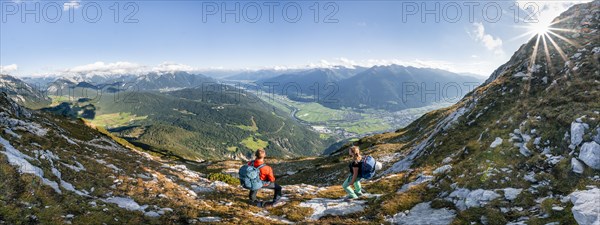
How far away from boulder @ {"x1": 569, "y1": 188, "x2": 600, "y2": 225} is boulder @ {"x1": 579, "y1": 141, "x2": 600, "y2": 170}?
313 centimetres

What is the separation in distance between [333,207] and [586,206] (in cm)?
1107

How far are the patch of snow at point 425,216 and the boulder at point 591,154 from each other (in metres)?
6.54

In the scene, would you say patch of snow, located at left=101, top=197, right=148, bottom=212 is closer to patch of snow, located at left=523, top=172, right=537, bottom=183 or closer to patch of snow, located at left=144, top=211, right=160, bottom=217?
patch of snow, located at left=144, top=211, right=160, bottom=217

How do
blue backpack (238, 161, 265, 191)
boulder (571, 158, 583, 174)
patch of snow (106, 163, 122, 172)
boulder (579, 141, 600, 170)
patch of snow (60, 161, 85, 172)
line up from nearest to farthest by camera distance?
boulder (579, 141, 600, 170) → boulder (571, 158, 583, 174) → blue backpack (238, 161, 265, 191) → patch of snow (60, 161, 85, 172) → patch of snow (106, 163, 122, 172)

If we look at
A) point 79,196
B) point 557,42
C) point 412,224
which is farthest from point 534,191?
point 557,42

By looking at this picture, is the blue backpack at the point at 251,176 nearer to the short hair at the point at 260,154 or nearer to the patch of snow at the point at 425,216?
the short hair at the point at 260,154

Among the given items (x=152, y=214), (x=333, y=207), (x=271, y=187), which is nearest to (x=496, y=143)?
(x=333, y=207)

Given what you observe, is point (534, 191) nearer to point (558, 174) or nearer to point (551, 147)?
point (558, 174)

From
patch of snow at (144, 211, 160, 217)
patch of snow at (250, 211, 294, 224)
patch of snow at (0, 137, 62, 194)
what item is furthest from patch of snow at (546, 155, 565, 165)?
patch of snow at (0, 137, 62, 194)

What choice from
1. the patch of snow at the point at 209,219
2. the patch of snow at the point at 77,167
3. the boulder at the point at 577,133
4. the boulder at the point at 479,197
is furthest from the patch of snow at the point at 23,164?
the boulder at the point at 577,133

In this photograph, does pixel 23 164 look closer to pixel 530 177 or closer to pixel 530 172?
pixel 530 177

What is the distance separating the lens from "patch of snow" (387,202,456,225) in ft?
46.7

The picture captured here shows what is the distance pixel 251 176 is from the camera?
53.9 feet

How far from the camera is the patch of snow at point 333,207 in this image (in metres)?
16.7
